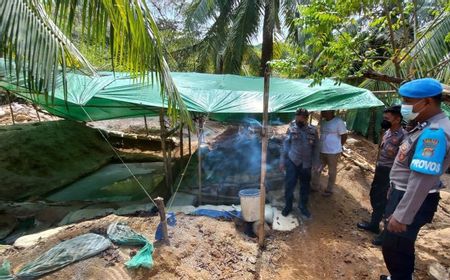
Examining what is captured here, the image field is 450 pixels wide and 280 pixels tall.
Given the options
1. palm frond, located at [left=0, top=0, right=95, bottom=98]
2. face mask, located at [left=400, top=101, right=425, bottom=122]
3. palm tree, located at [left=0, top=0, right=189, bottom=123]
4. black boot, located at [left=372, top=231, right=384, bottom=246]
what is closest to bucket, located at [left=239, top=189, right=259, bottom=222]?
black boot, located at [left=372, top=231, right=384, bottom=246]

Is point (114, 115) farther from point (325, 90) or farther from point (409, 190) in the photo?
point (409, 190)

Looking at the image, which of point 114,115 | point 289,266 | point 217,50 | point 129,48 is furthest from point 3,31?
point 217,50

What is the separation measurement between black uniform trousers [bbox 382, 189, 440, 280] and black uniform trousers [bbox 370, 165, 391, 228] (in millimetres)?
1721

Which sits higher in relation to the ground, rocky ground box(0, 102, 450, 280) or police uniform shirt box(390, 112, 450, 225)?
police uniform shirt box(390, 112, 450, 225)

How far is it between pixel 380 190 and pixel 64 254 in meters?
3.92

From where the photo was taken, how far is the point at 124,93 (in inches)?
204

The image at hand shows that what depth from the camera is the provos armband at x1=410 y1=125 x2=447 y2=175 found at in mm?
1993

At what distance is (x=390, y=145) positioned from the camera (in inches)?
154

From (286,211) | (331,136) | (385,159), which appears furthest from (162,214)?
(331,136)

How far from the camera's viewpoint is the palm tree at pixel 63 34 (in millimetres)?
2084

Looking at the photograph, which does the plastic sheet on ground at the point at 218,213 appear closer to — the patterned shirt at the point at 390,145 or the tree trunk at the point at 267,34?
the patterned shirt at the point at 390,145

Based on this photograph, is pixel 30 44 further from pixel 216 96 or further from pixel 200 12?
pixel 200 12

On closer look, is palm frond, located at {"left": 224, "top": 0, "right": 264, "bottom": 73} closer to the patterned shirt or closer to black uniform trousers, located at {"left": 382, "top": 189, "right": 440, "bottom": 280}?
the patterned shirt

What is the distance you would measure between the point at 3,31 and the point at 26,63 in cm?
23
